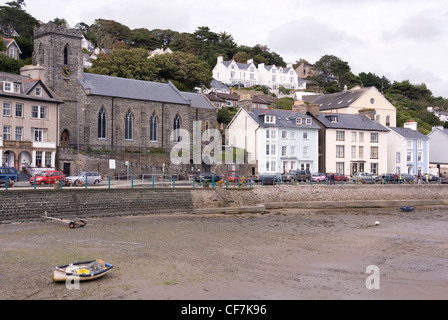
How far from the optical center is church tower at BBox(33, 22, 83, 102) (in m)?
50.2

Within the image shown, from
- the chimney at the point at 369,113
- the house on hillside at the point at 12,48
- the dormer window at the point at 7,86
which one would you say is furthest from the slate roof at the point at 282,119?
the house on hillside at the point at 12,48

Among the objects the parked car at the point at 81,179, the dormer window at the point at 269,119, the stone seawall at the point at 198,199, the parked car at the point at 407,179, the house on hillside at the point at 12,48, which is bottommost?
the stone seawall at the point at 198,199

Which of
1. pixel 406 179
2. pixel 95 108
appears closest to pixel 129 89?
pixel 95 108

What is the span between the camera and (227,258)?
1838cm

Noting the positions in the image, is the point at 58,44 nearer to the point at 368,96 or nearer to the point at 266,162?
the point at 266,162

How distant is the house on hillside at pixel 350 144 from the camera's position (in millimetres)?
55312

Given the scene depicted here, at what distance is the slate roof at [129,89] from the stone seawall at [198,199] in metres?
23.5

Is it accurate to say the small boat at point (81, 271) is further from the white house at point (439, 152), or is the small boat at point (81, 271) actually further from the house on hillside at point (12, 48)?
the house on hillside at point (12, 48)

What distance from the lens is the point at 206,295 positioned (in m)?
13.2

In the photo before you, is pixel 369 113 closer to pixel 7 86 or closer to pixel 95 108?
pixel 95 108

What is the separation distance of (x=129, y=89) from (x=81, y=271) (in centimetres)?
4345

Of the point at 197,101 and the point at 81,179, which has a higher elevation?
the point at 197,101

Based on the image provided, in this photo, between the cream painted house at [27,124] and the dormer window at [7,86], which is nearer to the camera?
the cream painted house at [27,124]
